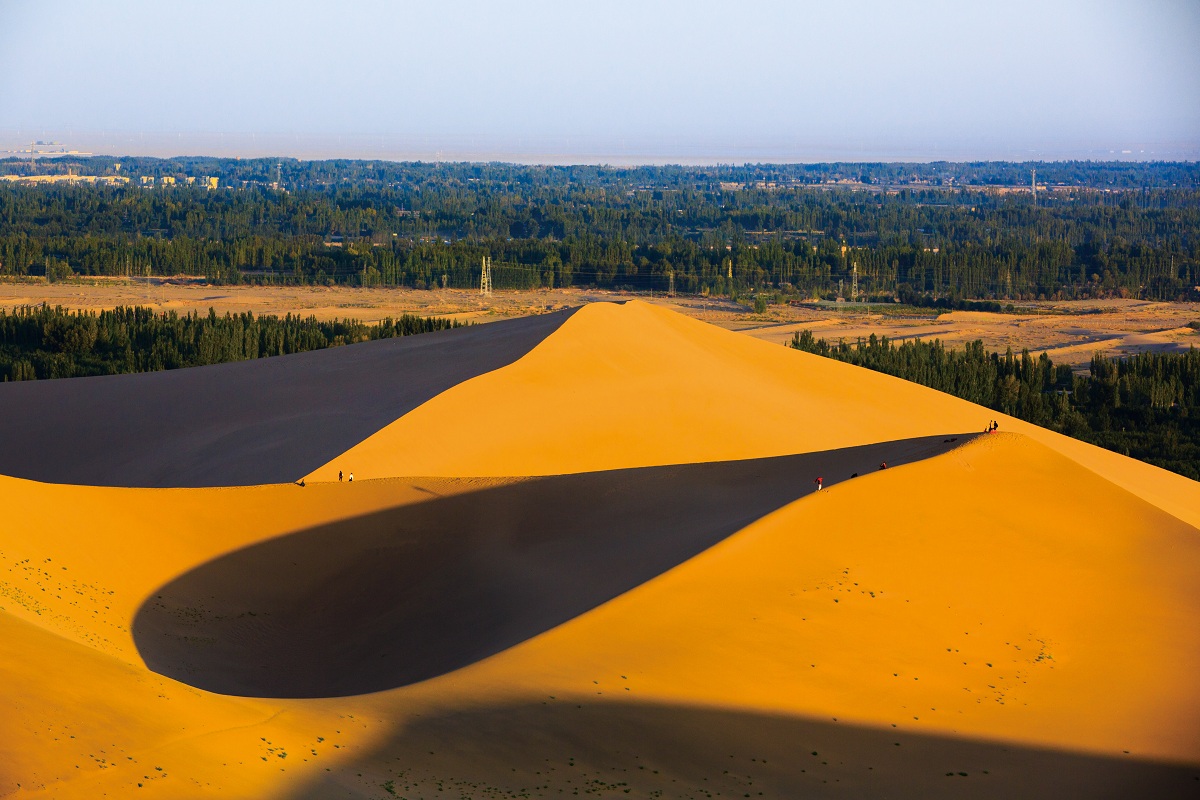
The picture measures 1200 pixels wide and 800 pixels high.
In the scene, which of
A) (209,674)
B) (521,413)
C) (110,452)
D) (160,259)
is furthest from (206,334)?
(160,259)

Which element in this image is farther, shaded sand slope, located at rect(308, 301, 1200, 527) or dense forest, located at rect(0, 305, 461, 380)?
dense forest, located at rect(0, 305, 461, 380)

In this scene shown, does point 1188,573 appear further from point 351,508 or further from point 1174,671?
point 351,508

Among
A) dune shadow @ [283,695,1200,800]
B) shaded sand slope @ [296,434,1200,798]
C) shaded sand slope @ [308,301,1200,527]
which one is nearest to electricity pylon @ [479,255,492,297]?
shaded sand slope @ [308,301,1200,527]

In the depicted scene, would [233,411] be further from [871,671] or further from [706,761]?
[706,761]

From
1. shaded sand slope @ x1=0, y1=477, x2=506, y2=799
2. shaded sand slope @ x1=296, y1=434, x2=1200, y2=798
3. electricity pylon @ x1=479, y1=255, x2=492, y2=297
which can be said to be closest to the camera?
shaded sand slope @ x1=0, y1=477, x2=506, y2=799

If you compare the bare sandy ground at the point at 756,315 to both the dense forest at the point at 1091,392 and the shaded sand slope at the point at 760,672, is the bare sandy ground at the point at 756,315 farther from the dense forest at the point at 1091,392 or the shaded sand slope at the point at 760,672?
the shaded sand slope at the point at 760,672

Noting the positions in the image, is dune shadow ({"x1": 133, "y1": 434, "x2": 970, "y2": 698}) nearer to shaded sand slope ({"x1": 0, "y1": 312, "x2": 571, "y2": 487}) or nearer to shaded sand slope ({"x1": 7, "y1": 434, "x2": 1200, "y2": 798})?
shaded sand slope ({"x1": 7, "y1": 434, "x2": 1200, "y2": 798})

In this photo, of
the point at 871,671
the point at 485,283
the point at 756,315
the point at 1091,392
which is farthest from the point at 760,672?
the point at 485,283

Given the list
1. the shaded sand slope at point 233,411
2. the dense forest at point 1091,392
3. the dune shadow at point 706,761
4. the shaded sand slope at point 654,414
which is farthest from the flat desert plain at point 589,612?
the dense forest at point 1091,392
